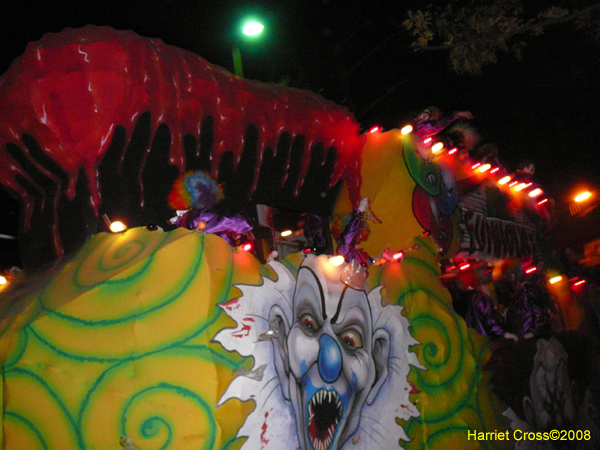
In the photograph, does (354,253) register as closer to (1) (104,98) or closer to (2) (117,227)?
(2) (117,227)

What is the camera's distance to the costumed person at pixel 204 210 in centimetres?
373

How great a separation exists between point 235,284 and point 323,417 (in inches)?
52.3

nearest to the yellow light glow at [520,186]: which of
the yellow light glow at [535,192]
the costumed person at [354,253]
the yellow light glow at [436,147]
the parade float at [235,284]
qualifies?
the yellow light glow at [535,192]

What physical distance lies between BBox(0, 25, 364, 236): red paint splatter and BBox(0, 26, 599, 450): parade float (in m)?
0.01

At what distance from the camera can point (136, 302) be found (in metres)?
3.02

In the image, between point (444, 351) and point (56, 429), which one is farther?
point (444, 351)

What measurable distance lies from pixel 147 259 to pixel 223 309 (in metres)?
0.61

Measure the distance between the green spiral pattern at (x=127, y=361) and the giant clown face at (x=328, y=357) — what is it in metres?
0.59

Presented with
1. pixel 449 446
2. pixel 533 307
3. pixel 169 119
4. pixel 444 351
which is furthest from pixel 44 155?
pixel 533 307

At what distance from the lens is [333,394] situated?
3.81m

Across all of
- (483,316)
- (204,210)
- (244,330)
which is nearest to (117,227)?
(204,210)

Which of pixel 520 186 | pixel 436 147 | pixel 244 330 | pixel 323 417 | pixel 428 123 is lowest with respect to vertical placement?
pixel 323 417

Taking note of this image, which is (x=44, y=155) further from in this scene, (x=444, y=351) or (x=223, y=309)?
(x=444, y=351)

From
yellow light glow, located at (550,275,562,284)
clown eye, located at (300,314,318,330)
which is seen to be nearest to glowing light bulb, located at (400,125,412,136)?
clown eye, located at (300,314,318,330)
